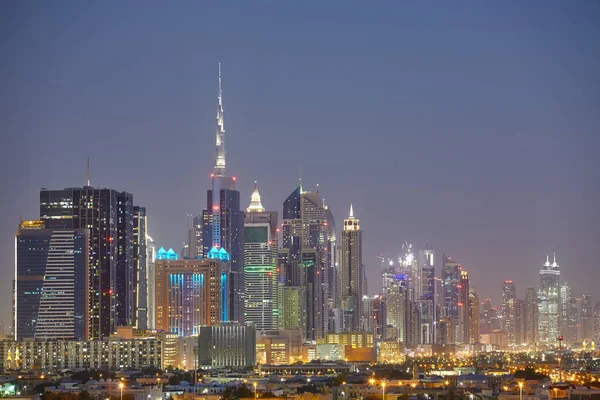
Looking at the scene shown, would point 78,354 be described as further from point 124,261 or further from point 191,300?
point 191,300

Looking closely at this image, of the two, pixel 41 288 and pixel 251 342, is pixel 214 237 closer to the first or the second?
pixel 251 342

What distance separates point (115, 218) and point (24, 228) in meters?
10.9

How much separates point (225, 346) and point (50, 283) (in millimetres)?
25616

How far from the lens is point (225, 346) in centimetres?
14600

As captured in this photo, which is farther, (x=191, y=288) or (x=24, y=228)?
(x=191, y=288)

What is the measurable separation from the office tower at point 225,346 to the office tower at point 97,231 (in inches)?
543

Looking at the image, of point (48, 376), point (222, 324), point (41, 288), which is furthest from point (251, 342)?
point (48, 376)

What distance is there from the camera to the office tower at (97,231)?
129250 millimetres

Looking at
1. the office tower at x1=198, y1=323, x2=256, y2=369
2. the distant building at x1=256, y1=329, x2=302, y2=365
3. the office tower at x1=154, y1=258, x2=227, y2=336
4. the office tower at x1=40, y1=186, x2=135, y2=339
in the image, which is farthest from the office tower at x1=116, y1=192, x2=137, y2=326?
the distant building at x1=256, y1=329, x2=302, y2=365

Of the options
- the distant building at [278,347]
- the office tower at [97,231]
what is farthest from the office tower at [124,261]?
the distant building at [278,347]

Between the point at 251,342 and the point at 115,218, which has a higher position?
the point at 115,218

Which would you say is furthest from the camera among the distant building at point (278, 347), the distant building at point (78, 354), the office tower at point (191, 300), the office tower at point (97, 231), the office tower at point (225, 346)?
the distant building at point (278, 347)

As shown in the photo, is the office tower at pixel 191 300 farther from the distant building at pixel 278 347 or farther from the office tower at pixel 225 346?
the office tower at pixel 225 346

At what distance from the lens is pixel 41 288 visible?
410 feet
